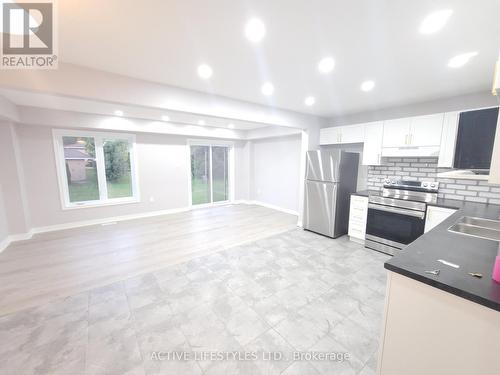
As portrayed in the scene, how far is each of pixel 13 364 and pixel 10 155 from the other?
3.75 m

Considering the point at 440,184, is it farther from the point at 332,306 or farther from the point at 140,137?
the point at 140,137

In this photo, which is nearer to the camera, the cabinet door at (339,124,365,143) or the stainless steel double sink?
the stainless steel double sink

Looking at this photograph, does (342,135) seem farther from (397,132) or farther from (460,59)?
(460,59)

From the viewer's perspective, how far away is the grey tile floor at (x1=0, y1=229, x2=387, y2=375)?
153cm

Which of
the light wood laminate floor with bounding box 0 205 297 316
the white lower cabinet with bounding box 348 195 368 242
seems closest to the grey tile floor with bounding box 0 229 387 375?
the light wood laminate floor with bounding box 0 205 297 316

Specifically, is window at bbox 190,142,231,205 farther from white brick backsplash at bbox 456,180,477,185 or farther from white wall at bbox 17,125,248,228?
white brick backsplash at bbox 456,180,477,185

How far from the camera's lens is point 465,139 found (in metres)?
2.23

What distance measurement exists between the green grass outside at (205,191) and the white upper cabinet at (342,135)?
360 cm

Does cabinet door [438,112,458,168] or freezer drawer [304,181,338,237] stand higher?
cabinet door [438,112,458,168]

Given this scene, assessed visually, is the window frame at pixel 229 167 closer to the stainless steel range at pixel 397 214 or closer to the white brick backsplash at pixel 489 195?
the stainless steel range at pixel 397 214

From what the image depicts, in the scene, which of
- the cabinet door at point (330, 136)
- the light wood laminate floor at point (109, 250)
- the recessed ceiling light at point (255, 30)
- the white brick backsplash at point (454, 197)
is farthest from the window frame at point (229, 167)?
the white brick backsplash at point (454, 197)

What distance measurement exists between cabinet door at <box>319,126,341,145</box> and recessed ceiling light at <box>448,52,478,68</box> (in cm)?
215

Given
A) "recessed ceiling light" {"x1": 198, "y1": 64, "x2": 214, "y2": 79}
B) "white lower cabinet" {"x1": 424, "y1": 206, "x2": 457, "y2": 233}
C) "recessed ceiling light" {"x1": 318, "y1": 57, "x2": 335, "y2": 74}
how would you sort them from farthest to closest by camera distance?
"white lower cabinet" {"x1": 424, "y1": 206, "x2": 457, "y2": 233} < "recessed ceiling light" {"x1": 198, "y1": 64, "x2": 214, "y2": 79} < "recessed ceiling light" {"x1": 318, "y1": 57, "x2": 335, "y2": 74}

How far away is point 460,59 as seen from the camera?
6.36 ft
